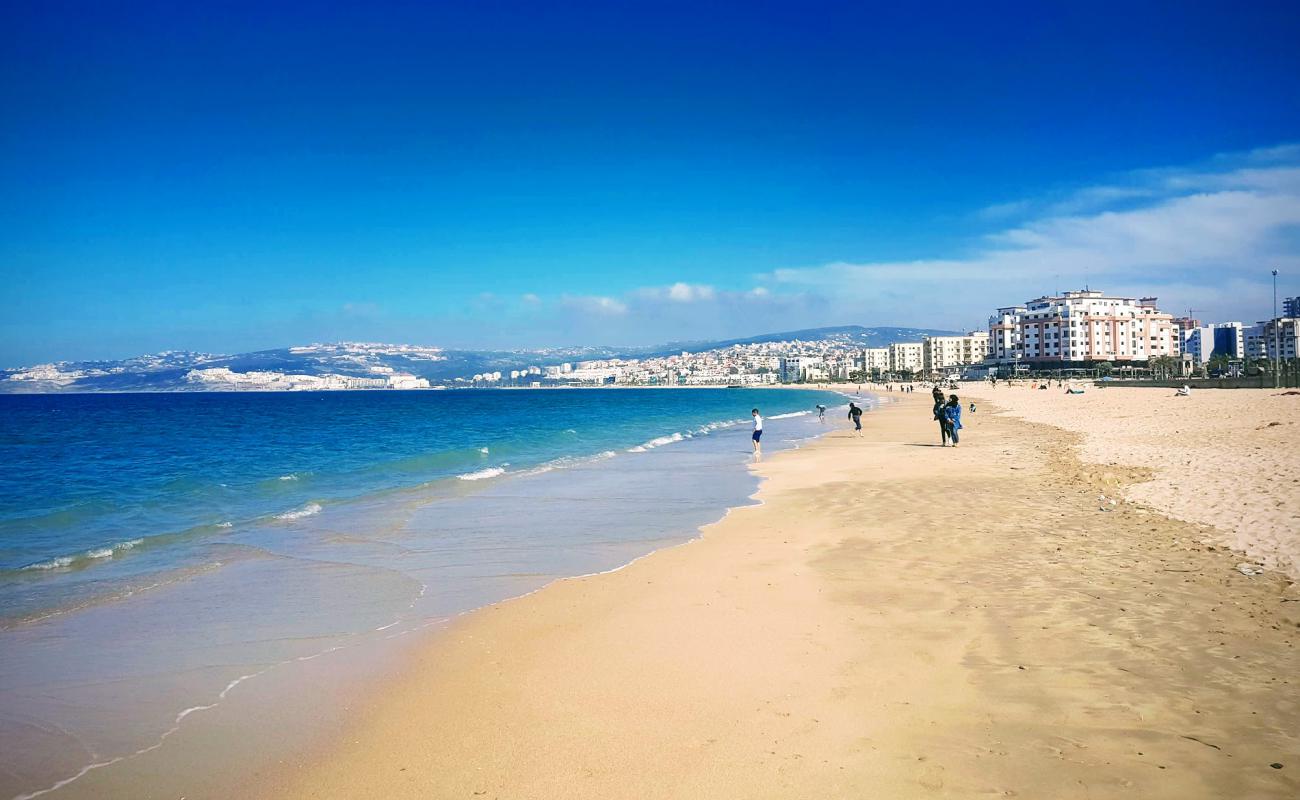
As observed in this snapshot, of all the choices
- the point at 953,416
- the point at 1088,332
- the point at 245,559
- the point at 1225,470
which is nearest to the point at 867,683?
the point at 245,559

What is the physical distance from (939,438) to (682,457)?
33.5 ft

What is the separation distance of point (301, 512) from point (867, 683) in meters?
12.9

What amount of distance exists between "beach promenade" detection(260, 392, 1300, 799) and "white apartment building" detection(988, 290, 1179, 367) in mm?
128914

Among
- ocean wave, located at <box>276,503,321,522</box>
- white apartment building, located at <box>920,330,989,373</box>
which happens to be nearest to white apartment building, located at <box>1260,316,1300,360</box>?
white apartment building, located at <box>920,330,989,373</box>

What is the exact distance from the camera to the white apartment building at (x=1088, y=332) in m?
122

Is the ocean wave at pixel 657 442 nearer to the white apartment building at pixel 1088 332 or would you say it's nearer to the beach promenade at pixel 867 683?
the beach promenade at pixel 867 683

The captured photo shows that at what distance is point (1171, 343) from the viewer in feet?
423

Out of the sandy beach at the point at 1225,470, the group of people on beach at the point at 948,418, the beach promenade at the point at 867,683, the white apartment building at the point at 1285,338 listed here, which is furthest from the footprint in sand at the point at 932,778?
the white apartment building at the point at 1285,338

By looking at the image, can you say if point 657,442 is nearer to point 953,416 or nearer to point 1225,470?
point 953,416

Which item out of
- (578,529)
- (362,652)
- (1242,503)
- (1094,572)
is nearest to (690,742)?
(362,652)

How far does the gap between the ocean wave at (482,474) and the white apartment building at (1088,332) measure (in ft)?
398

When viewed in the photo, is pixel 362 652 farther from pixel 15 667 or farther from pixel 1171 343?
pixel 1171 343

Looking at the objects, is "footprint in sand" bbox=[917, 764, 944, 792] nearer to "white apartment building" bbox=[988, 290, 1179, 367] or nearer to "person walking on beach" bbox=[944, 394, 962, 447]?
"person walking on beach" bbox=[944, 394, 962, 447]

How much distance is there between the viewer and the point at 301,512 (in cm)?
1493
